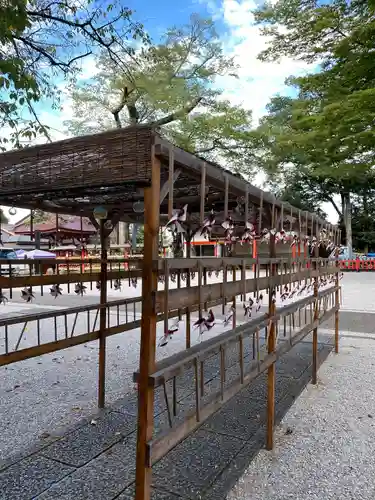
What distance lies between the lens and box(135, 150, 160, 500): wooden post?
1455 millimetres

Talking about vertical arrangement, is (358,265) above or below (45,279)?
below

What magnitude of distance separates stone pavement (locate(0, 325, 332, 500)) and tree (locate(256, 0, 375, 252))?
26.2 feet

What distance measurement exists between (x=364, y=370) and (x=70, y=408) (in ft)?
10.2

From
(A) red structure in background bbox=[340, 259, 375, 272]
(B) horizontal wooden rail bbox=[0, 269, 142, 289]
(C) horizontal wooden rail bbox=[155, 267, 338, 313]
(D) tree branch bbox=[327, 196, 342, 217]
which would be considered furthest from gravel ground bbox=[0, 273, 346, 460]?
(D) tree branch bbox=[327, 196, 342, 217]

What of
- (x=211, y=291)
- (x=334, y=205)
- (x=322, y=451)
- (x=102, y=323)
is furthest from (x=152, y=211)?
(x=334, y=205)

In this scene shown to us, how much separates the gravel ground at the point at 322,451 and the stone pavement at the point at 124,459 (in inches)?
4.7

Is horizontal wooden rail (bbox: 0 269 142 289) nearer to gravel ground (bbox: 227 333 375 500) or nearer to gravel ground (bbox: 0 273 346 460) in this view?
gravel ground (bbox: 0 273 346 460)

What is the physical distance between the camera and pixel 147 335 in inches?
58.0

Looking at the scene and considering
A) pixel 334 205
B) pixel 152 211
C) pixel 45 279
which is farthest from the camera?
pixel 334 205

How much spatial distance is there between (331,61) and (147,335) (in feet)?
35.0

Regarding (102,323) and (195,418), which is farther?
(102,323)

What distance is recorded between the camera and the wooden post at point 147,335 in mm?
1455

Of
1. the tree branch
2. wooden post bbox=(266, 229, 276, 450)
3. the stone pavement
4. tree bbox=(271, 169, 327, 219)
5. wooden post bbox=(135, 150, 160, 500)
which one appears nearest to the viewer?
wooden post bbox=(135, 150, 160, 500)

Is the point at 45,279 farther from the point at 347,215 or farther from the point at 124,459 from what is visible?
the point at 347,215
